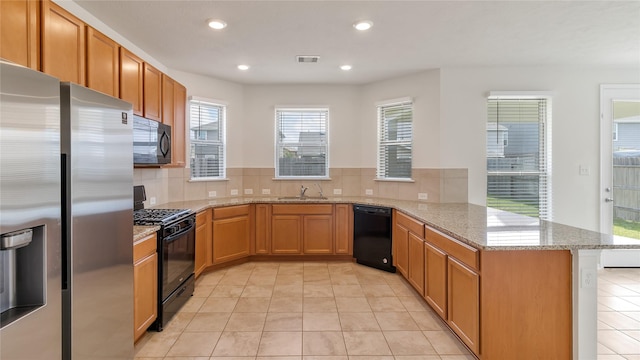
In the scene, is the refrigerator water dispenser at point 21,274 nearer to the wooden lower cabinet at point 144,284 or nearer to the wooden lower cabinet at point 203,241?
the wooden lower cabinet at point 144,284

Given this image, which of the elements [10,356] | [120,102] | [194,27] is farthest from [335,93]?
[10,356]

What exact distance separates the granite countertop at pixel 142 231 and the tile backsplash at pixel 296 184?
1.16 m

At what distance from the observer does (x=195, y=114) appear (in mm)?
4438

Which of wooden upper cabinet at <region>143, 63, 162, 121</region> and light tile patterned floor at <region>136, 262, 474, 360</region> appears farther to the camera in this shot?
wooden upper cabinet at <region>143, 63, 162, 121</region>

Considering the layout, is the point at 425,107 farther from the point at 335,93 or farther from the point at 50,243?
the point at 50,243

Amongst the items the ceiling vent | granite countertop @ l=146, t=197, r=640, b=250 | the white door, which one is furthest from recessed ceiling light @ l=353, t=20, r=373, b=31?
the white door

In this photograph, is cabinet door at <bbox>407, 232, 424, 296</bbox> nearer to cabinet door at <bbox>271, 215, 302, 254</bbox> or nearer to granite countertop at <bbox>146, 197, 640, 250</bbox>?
granite countertop at <bbox>146, 197, 640, 250</bbox>

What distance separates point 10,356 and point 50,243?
424 mm

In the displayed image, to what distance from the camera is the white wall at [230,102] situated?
4.42 meters

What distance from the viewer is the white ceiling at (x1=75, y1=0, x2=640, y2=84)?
2510mm

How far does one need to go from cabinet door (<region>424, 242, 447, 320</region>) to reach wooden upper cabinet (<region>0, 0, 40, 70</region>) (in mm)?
3005

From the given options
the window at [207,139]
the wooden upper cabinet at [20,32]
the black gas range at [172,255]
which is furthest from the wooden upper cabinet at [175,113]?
the wooden upper cabinet at [20,32]

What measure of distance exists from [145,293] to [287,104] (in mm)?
3388

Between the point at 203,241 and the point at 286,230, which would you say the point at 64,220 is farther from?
the point at 286,230
